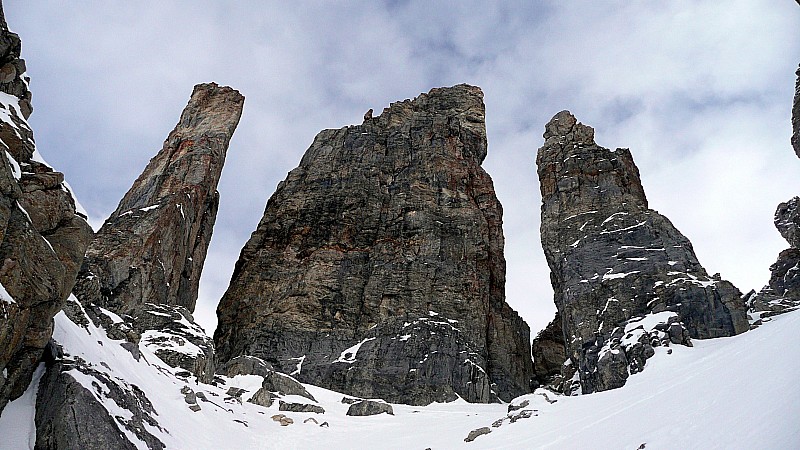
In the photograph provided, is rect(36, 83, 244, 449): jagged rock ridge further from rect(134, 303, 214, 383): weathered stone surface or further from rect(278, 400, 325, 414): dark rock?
rect(278, 400, 325, 414): dark rock

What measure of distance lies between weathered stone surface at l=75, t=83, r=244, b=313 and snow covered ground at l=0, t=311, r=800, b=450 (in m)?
20.1

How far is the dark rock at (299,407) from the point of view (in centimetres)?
3812

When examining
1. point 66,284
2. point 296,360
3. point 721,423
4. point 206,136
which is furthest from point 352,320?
point 721,423

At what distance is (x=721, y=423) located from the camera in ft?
37.7

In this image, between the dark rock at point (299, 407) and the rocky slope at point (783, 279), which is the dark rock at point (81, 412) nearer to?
the dark rock at point (299, 407)

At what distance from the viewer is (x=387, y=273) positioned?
74500mm

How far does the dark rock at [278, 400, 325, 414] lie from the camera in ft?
125

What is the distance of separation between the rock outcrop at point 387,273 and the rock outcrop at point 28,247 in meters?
43.3

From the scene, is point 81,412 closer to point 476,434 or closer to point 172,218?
point 476,434

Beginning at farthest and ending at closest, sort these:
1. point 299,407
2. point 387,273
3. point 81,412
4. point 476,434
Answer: point 387,273
point 299,407
point 476,434
point 81,412

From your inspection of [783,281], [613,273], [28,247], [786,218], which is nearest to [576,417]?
[28,247]

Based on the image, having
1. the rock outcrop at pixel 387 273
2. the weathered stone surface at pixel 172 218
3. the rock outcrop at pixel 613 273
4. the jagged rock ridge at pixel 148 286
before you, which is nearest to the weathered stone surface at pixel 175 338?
the jagged rock ridge at pixel 148 286

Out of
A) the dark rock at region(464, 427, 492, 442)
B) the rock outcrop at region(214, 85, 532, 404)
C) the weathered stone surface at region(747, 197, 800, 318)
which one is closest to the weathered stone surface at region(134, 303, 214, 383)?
the rock outcrop at region(214, 85, 532, 404)

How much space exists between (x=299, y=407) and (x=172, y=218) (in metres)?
33.3
